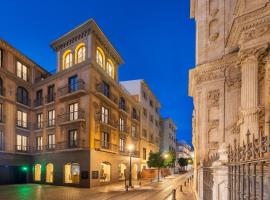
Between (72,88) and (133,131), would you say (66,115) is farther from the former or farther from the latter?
(133,131)

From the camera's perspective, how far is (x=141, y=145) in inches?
1737

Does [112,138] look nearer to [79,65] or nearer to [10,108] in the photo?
[79,65]

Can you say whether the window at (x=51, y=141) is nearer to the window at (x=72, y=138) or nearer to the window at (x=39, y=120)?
the window at (x=39, y=120)

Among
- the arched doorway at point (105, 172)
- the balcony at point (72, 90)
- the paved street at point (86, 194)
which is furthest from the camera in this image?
the arched doorway at point (105, 172)

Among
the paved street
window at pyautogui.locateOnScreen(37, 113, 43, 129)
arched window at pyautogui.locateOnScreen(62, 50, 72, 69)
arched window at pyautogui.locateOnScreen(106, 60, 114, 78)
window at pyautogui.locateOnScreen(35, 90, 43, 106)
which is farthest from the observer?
arched window at pyautogui.locateOnScreen(106, 60, 114, 78)

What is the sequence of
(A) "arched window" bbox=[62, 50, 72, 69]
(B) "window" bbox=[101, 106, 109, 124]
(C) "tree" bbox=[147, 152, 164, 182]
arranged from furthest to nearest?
(C) "tree" bbox=[147, 152, 164, 182] → (A) "arched window" bbox=[62, 50, 72, 69] → (B) "window" bbox=[101, 106, 109, 124]

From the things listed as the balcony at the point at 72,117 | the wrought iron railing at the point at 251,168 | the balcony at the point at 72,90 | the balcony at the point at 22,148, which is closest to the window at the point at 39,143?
the balcony at the point at 22,148

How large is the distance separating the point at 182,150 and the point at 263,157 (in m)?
101

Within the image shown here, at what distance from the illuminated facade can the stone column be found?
17.3 meters

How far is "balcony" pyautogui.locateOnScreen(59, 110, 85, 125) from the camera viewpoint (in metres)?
26.4

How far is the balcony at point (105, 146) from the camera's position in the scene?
88.6 feet

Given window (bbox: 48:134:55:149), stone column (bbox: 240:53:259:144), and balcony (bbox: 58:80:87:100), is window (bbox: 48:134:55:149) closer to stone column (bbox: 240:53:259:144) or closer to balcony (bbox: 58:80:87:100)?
balcony (bbox: 58:80:87:100)

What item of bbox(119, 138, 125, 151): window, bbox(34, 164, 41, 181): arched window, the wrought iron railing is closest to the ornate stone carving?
the wrought iron railing

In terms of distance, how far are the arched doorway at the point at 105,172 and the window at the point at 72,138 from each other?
437cm
